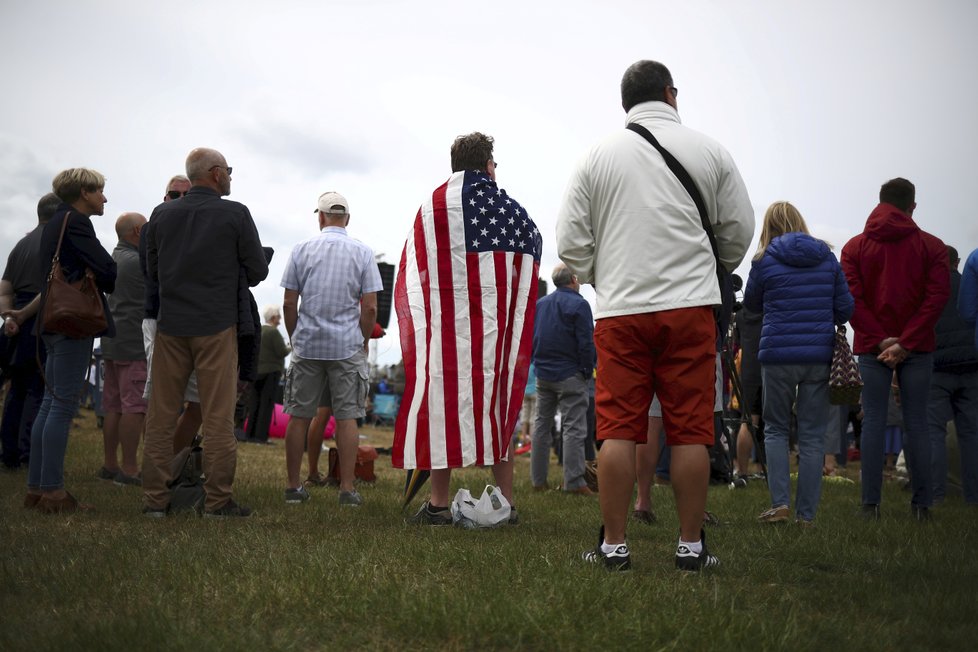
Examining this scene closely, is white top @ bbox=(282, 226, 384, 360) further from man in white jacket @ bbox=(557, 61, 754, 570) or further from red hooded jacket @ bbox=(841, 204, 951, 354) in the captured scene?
red hooded jacket @ bbox=(841, 204, 951, 354)

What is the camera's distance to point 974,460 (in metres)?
7.37

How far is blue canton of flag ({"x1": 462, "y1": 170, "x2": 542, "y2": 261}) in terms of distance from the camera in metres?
5.70

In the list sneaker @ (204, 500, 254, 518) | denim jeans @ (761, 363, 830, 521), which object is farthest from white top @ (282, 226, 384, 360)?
denim jeans @ (761, 363, 830, 521)

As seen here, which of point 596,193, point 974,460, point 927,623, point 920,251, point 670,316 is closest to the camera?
point 927,623

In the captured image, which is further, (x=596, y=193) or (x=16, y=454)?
(x=16, y=454)

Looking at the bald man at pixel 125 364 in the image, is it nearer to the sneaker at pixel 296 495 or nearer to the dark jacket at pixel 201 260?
the sneaker at pixel 296 495

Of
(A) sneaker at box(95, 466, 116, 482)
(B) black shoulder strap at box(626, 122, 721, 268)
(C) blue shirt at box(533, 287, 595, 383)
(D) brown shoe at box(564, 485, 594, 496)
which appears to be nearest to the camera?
(B) black shoulder strap at box(626, 122, 721, 268)

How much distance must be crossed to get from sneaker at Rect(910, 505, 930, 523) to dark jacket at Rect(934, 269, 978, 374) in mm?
1566

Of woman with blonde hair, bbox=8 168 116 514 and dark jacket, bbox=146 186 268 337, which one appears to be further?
woman with blonde hair, bbox=8 168 116 514

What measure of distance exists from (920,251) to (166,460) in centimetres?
501

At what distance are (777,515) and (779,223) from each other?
1.89m

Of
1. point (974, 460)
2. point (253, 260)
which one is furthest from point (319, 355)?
point (974, 460)

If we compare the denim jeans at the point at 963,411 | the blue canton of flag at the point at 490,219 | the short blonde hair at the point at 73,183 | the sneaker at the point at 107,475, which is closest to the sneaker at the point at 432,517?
the blue canton of flag at the point at 490,219

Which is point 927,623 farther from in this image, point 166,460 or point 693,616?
point 166,460
